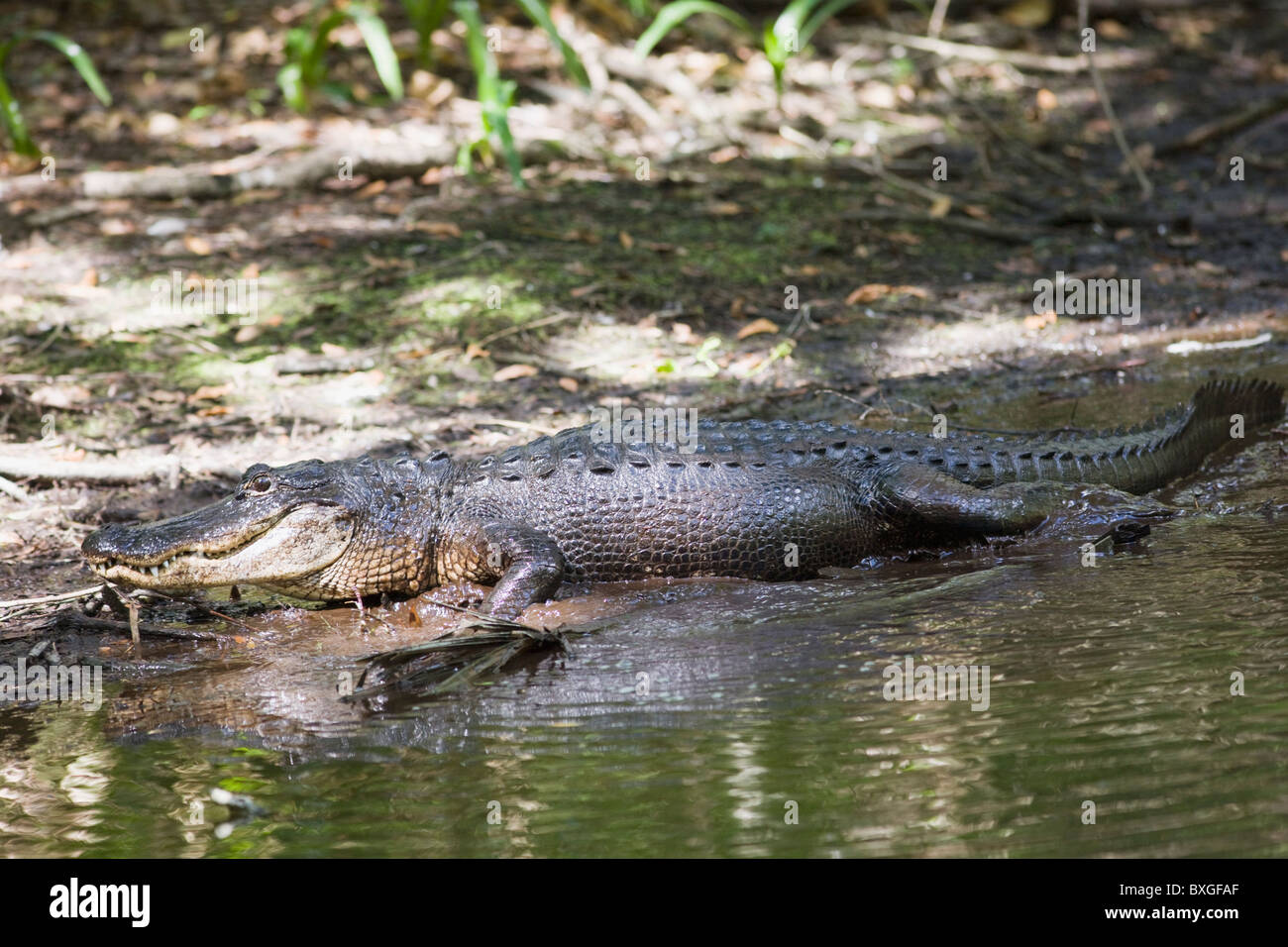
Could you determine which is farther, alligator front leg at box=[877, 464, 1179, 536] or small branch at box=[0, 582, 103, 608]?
alligator front leg at box=[877, 464, 1179, 536]

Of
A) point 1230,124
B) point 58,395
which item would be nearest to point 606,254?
point 58,395

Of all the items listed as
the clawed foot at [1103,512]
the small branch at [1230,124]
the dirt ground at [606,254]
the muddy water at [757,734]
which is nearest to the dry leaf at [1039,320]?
the dirt ground at [606,254]

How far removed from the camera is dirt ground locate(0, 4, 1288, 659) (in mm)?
7445

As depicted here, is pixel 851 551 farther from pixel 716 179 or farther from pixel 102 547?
pixel 716 179

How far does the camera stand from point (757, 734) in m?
3.98

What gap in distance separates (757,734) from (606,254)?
5.84m

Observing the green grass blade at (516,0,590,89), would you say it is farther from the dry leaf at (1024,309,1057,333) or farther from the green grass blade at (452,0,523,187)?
the dry leaf at (1024,309,1057,333)

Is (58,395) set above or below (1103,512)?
above

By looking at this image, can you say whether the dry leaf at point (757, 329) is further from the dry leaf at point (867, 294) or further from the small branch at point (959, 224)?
the small branch at point (959, 224)

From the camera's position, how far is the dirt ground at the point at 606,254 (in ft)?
24.4

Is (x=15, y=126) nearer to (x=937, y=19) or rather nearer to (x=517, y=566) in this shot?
(x=517, y=566)

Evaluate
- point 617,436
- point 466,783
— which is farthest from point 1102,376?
point 466,783

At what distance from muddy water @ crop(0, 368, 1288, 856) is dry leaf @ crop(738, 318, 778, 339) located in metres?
3.18

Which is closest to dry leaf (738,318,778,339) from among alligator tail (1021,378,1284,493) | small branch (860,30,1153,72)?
alligator tail (1021,378,1284,493)
